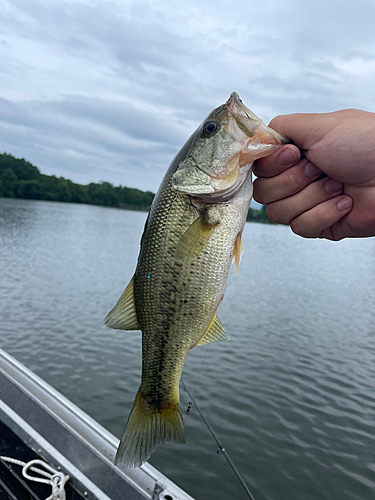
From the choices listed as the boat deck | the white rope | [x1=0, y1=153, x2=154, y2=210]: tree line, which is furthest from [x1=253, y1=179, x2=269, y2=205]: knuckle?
[x1=0, y1=153, x2=154, y2=210]: tree line

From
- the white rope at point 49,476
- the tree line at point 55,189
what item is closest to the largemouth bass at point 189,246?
the white rope at point 49,476

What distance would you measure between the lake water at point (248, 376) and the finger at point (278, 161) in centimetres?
588

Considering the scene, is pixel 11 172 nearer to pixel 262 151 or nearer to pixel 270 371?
pixel 270 371

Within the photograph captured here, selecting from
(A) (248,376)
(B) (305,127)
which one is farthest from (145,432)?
(A) (248,376)

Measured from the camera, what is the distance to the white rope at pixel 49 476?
3.26 meters

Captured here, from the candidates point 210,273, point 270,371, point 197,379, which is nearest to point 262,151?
point 210,273

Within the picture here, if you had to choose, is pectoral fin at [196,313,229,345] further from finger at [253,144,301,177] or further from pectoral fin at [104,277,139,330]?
finger at [253,144,301,177]

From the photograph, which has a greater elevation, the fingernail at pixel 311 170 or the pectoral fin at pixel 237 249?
the fingernail at pixel 311 170

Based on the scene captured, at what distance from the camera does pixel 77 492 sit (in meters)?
3.36

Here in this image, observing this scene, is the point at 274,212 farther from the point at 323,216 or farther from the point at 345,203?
the point at 345,203

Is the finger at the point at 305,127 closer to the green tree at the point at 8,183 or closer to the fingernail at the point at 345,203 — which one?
the fingernail at the point at 345,203

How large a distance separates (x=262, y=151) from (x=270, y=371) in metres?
9.45

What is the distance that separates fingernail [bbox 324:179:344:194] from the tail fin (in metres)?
1.68

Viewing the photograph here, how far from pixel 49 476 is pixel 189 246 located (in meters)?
2.69
